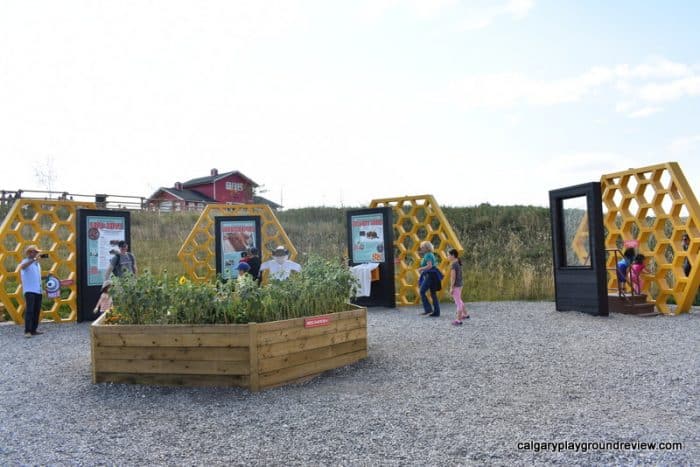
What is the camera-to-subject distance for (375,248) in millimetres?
10930

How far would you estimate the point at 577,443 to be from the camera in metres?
3.47

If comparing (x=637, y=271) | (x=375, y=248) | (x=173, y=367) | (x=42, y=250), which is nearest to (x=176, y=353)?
(x=173, y=367)

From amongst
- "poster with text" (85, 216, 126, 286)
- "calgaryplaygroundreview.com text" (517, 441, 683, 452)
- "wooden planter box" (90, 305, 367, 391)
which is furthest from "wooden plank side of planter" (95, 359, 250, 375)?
"poster with text" (85, 216, 126, 286)

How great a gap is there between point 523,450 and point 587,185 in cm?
659

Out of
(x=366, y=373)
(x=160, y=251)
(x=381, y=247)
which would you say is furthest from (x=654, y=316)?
(x=160, y=251)

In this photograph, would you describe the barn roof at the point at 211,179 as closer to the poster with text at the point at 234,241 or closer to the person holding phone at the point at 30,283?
the poster with text at the point at 234,241

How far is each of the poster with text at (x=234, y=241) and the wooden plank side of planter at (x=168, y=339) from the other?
623cm

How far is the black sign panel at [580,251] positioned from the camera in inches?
344

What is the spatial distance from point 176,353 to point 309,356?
1.26m

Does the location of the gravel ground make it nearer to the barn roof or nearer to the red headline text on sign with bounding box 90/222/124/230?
the red headline text on sign with bounding box 90/222/124/230

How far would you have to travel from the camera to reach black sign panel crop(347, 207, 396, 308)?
35.5ft

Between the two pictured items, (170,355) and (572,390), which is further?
(170,355)

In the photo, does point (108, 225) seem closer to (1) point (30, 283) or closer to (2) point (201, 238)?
(1) point (30, 283)

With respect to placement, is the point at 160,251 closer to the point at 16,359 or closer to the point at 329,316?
the point at 16,359
